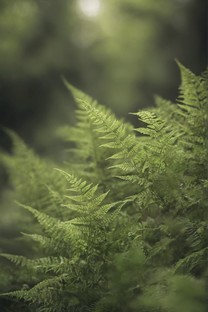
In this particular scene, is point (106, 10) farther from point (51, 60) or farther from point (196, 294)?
point (196, 294)

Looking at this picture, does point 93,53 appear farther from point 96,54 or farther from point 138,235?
point 138,235

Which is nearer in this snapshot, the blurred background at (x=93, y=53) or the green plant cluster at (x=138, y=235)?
the green plant cluster at (x=138, y=235)

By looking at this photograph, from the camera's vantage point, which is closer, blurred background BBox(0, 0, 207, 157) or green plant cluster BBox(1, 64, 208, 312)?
green plant cluster BBox(1, 64, 208, 312)

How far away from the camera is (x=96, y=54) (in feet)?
22.0

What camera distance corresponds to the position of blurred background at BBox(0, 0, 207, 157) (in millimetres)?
6309

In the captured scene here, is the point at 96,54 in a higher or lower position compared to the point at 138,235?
higher

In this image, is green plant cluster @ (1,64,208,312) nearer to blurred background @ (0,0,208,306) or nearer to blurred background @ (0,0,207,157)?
blurred background @ (0,0,208,306)

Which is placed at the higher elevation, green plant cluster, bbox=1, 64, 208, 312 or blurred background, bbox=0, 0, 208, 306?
blurred background, bbox=0, 0, 208, 306

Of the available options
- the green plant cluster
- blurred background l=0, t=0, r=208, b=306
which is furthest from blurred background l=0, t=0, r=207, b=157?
the green plant cluster

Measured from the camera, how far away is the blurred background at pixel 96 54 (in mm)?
6309

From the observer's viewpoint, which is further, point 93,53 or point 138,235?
point 93,53

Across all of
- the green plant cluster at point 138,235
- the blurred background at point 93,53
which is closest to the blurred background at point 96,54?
the blurred background at point 93,53

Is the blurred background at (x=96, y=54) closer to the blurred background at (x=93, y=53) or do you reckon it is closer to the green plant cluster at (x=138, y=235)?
the blurred background at (x=93, y=53)

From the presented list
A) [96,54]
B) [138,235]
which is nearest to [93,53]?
[96,54]
